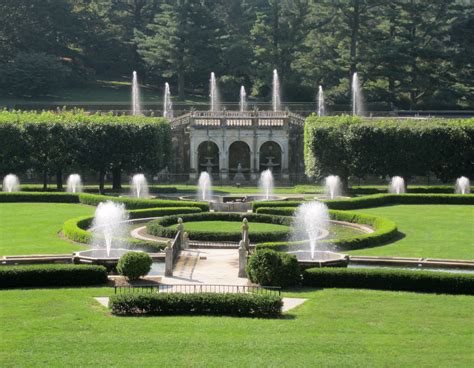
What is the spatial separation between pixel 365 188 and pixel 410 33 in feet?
115

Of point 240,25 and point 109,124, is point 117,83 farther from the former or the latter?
point 109,124

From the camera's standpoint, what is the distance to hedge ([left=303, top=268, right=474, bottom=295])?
33312mm

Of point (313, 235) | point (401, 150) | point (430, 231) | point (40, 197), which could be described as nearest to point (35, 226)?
point (40, 197)

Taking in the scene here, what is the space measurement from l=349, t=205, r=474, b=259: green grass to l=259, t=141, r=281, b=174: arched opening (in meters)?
22.9

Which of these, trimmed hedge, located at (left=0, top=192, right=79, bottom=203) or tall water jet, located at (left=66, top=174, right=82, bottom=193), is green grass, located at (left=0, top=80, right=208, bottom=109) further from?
trimmed hedge, located at (left=0, top=192, right=79, bottom=203)

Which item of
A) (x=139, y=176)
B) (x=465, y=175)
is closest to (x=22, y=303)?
(x=139, y=176)

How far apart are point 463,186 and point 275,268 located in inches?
1326

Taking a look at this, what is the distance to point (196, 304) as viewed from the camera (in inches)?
1164

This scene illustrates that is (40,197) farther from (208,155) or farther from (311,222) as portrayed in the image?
(208,155)

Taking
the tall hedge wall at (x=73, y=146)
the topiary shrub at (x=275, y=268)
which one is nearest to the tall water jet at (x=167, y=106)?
the tall hedge wall at (x=73, y=146)

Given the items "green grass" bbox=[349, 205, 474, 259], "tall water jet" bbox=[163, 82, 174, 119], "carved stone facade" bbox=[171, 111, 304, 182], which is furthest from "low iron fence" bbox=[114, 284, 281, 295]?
"tall water jet" bbox=[163, 82, 174, 119]

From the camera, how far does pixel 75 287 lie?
3397cm

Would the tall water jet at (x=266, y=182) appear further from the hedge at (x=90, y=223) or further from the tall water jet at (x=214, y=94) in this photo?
the tall water jet at (x=214, y=94)

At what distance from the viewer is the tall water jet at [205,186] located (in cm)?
6397
